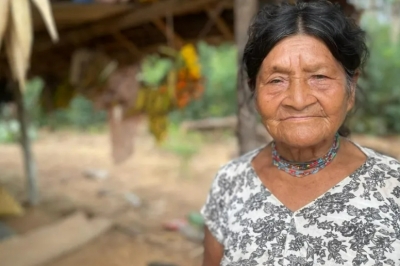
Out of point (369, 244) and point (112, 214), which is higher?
point (369, 244)

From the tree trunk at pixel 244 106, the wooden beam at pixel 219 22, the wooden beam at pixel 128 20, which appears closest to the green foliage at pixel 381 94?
the wooden beam at pixel 219 22

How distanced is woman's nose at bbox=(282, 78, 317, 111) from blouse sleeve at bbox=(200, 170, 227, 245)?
37 centimetres

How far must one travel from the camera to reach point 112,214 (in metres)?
5.28

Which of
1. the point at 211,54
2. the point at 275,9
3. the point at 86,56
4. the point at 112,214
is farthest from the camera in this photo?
the point at 211,54

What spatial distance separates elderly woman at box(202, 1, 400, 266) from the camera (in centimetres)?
108

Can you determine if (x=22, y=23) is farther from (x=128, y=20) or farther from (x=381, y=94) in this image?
(x=381, y=94)

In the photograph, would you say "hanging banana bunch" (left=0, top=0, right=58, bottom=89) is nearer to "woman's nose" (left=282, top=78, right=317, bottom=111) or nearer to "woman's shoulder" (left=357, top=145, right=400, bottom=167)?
"woman's nose" (left=282, top=78, right=317, bottom=111)

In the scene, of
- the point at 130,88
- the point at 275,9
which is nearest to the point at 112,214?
the point at 130,88

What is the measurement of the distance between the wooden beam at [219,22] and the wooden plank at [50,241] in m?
2.11

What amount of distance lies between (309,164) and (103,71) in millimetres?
3422

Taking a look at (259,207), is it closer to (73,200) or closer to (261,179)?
(261,179)

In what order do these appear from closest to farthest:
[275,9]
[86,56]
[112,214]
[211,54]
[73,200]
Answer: [275,9] < [86,56] < [112,214] < [73,200] < [211,54]

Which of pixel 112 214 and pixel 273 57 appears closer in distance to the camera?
pixel 273 57

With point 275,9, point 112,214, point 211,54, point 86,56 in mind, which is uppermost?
point 275,9
